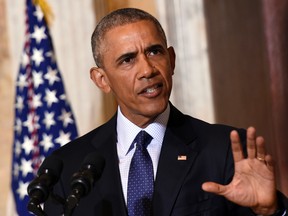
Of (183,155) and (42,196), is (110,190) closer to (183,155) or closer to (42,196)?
(183,155)

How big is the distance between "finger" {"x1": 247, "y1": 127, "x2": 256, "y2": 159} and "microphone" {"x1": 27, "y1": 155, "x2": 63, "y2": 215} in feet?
2.01

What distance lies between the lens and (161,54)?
2633mm

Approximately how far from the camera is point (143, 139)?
265 cm

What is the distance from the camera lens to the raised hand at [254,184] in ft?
7.27

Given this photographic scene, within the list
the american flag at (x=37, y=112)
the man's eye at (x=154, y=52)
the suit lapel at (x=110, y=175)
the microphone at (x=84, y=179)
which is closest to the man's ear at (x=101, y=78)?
the suit lapel at (x=110, y=175)

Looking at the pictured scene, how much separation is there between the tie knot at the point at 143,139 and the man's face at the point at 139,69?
0.15 feet

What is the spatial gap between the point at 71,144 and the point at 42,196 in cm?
75

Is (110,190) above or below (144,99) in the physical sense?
below

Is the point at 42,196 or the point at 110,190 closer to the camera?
the point at 42,196

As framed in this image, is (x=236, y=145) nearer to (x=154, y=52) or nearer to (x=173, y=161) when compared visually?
(x=173, y=161)

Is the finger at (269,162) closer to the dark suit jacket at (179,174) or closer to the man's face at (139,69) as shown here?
the dark suit jacket at (179,174)

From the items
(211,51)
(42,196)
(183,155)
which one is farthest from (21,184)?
(42,196)

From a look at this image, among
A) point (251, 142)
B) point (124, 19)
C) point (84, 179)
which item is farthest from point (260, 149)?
point (124, 19)

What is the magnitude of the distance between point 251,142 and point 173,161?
0.46 metres
